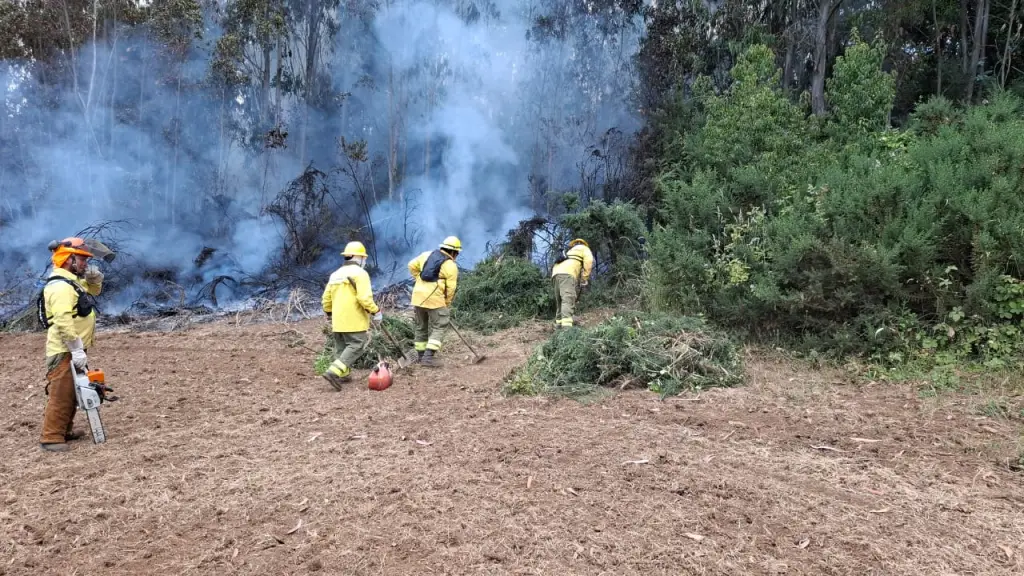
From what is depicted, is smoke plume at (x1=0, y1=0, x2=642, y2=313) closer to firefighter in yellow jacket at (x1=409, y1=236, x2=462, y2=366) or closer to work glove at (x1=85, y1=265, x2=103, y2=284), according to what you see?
firefighter in yellow jacket at (x1=409, y1=236, x2=462, y2=366)

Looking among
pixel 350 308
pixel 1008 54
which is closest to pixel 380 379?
pixel 350 308

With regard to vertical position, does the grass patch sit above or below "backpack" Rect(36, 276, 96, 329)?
below

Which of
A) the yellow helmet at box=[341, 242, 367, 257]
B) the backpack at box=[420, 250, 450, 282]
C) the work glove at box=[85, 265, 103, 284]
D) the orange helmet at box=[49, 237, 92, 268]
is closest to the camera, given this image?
the orange helmet at box=[49, 237, 92, 268]

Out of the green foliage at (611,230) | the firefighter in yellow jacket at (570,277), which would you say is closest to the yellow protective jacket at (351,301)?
the firefighter in yellow jacket at (570,277)

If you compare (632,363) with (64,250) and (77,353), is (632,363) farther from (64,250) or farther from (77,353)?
(64,250)

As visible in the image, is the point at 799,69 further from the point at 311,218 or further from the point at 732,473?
the point at 732,473

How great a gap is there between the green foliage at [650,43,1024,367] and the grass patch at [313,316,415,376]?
3910 millimetres

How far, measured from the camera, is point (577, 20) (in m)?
19.0

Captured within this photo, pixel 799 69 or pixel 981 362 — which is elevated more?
pixel 799 69

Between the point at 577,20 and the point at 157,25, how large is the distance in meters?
11.7

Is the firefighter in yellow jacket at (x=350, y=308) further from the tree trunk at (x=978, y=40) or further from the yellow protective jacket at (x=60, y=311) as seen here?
the tree trunk at (x=978, y=40)

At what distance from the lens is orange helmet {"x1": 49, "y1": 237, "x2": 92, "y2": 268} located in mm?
5262

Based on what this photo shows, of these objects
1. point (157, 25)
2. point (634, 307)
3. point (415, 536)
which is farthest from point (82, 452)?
point (157, 25)

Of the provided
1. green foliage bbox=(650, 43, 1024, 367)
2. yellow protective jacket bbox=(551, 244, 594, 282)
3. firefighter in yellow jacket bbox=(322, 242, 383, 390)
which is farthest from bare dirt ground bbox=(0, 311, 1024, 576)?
yellow protective jacket bbox=(551, 244, 594, 282)
